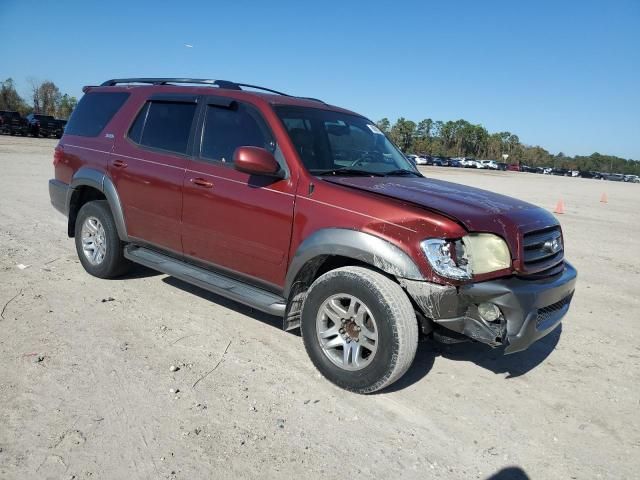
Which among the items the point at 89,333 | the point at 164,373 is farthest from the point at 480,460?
the point at 89,333

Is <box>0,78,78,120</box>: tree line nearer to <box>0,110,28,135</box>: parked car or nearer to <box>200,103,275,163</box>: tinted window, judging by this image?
<box>0,110,28,135</box>: parked car

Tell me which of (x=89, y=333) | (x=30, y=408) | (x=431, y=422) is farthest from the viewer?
(x=89, y=333)

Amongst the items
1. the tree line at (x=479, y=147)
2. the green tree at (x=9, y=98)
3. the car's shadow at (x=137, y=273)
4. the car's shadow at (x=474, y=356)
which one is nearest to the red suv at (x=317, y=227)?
the car's shadow at (x=137, y=273)

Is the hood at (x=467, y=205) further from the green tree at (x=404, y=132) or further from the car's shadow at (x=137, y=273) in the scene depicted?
the green tree at (x=404, y=132)

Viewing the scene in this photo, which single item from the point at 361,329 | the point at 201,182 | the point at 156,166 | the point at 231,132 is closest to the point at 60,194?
the point at 156,166

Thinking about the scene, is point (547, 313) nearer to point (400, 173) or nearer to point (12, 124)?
point (400, 173)

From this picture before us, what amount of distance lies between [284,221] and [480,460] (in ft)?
6.55

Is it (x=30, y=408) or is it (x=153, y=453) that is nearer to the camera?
(x=153, y=453)

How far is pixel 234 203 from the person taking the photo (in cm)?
394

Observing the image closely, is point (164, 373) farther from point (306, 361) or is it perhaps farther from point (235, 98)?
point (235, 98)

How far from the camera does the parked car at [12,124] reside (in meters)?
35.0

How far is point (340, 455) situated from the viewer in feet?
9.03

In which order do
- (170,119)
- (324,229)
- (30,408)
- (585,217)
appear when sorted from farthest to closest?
(585,217)
(170,119)
(324,229)
(30,408)

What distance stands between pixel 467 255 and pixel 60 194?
4662mm
